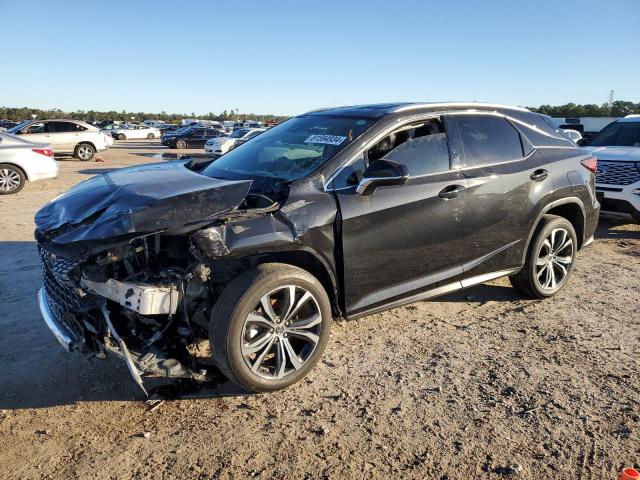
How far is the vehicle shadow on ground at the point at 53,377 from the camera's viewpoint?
11.1 feet

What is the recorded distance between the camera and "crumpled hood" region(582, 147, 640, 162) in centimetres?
795

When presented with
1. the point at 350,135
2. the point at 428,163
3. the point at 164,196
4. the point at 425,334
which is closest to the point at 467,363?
the point at 425,334

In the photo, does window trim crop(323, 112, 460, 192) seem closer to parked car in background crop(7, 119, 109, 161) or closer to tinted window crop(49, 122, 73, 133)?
parked car in background crop(7, 119, 109, 161)

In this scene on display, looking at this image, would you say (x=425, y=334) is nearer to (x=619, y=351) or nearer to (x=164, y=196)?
(x=619, y=351)

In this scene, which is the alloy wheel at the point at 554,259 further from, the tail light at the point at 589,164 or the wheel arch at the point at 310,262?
the wheel arch at the point at 310,262

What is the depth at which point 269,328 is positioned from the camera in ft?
10.9

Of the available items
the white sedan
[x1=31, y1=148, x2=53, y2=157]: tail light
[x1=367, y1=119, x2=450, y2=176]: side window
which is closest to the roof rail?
[x1=367, y1=119, x2=450, y2=176]: side window

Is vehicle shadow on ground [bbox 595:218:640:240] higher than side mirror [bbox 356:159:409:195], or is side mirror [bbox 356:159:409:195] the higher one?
side mirror [bbox 356:159:409:195]

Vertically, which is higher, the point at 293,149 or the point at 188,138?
the point at 293,149

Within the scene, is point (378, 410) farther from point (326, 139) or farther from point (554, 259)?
point (554, 259)

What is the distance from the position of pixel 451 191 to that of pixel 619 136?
6747 millimetres

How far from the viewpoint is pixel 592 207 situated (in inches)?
213

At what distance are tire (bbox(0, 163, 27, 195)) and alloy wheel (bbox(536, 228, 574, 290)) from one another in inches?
442

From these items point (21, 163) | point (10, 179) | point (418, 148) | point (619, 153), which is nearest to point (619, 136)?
point (619, 153)
